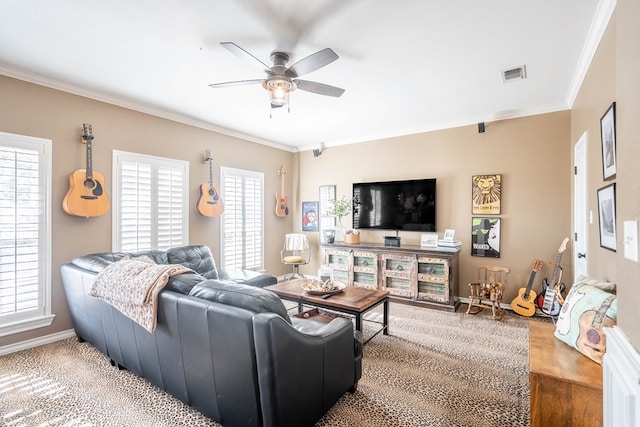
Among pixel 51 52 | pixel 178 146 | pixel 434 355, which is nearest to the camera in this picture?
pixel 51 52

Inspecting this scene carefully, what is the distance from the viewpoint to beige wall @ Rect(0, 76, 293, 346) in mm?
2998

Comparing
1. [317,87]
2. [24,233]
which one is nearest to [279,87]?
[317,87]

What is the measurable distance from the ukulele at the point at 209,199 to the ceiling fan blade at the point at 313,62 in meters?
2.49

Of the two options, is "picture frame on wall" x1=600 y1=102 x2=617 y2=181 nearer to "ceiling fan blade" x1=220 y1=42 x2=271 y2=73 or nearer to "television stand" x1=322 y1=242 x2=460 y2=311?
"television stand" x1=322 y1=242 x2=460 y2=311

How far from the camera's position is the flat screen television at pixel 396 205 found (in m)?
4.70

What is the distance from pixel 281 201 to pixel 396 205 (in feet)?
7.24

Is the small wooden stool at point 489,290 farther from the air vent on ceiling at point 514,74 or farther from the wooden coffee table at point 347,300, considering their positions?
the air vent on ceiling at point 514,74

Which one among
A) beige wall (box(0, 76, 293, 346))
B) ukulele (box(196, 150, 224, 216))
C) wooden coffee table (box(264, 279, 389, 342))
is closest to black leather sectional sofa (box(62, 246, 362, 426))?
wooden coffee table (box(264, 279, 389, 342))

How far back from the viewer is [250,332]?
1.55 m

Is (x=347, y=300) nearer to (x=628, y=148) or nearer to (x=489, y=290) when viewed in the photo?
(x=489, y=290)

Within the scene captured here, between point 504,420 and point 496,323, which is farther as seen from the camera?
point 496,323

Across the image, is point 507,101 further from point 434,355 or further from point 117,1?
point 117,1

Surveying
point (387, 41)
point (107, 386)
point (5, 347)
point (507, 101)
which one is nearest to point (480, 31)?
point (387, 41)

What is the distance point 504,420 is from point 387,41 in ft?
9.29
